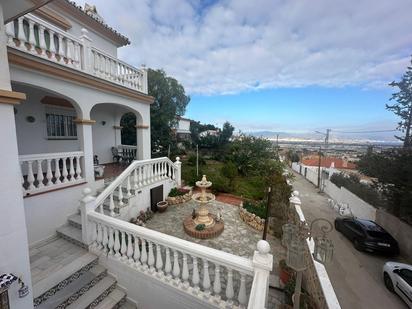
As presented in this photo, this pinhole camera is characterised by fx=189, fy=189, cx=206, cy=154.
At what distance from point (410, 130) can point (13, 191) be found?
2372cm

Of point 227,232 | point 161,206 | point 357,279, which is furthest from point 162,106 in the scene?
point 357,279

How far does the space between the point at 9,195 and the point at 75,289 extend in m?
2.53

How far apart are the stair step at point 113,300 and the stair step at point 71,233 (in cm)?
137

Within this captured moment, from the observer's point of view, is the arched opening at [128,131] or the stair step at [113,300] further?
the arched opening at [128,131]

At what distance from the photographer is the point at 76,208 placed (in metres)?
5.39

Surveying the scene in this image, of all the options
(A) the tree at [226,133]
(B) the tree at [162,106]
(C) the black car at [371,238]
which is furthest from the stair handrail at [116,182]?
(A) the tree at [226,133]

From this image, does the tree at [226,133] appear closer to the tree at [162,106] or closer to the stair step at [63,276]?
the tree at [162,106]

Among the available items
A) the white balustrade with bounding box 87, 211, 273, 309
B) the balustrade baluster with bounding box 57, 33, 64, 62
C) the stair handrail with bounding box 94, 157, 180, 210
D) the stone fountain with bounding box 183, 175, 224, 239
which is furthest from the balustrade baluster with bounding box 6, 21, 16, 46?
the stone fountain with bounding box 183, 175, 224, 239

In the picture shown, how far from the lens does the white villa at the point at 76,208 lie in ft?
7.25

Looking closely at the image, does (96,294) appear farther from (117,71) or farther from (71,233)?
(117,71)

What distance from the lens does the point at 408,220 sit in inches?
413

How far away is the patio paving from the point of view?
18.3 ft

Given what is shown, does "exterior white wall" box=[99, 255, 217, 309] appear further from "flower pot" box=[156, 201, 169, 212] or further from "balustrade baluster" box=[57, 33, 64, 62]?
"balustrade baluster" box=[57, 33, 64, 62]

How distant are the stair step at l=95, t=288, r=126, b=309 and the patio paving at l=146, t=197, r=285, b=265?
88.2 inches
